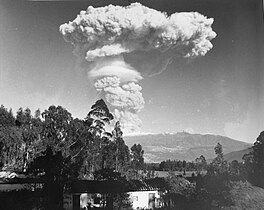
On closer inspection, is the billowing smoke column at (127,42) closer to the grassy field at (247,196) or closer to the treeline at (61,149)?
the treeline at (61,149)

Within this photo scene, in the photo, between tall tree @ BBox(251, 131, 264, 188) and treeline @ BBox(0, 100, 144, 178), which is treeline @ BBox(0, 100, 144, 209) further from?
tall tree @ BBox(251, 131, 264, 188)

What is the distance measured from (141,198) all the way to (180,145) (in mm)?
516

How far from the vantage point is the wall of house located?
291cm

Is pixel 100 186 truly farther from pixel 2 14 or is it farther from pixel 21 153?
pixel 2 14

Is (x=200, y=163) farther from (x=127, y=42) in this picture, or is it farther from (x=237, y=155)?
(x=127, y=42)

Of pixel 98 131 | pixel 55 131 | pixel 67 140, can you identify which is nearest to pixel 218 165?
pixel 98 131

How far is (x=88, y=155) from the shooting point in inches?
114

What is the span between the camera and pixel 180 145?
299cm

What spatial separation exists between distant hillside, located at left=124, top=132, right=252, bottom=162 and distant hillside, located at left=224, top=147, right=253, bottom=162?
2 cm

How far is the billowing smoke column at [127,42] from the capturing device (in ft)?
10.1

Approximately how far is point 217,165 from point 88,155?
1028mm

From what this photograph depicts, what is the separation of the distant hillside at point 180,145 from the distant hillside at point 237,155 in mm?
25

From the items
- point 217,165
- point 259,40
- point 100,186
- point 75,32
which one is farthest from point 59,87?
point 259,40

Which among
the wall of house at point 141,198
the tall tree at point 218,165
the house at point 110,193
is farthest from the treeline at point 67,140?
the tall tree at point 218,165
